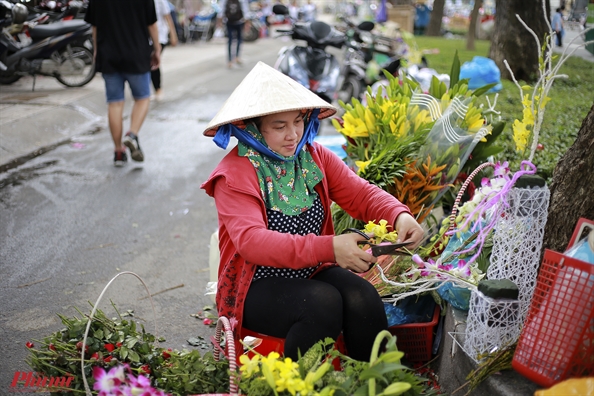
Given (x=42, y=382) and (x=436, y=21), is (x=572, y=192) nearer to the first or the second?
(x=42, y=382)

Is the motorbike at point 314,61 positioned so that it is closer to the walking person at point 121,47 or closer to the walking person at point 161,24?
the walking person at point 121,47

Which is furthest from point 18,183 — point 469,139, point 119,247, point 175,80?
point 175,80

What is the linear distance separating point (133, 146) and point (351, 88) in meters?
3.73

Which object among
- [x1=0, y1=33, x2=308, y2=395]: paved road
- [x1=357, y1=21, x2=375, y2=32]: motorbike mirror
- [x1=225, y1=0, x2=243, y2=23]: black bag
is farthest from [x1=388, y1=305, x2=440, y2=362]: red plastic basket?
[x1=225, y1=0, x2=243, y2=23]: black bag

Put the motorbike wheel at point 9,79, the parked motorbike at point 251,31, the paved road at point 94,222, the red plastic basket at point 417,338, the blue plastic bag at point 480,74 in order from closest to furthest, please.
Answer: the red plastic basket at point 417,338
the paved road at point 94,222
the blue plastic bag at point 480,74
the motorbike wheel at point 9,79
the parked motorbike at point 251,31

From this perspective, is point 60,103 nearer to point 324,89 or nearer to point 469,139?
point 324,89

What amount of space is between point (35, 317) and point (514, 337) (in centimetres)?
235

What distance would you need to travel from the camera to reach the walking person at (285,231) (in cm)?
210

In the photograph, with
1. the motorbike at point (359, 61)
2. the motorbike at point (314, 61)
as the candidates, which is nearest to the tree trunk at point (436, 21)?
the motorbike at point (359, 61)

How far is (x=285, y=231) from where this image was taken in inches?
91.7

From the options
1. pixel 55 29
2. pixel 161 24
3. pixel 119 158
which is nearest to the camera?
pixel 119 158

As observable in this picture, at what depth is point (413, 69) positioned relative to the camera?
23.3ft

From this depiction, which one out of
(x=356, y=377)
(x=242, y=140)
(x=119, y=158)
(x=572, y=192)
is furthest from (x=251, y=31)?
(x=356, y=377)

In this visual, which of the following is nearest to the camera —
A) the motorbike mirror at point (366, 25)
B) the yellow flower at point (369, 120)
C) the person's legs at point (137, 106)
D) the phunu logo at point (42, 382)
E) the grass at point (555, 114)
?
the phunu logo at point (42, 382)
